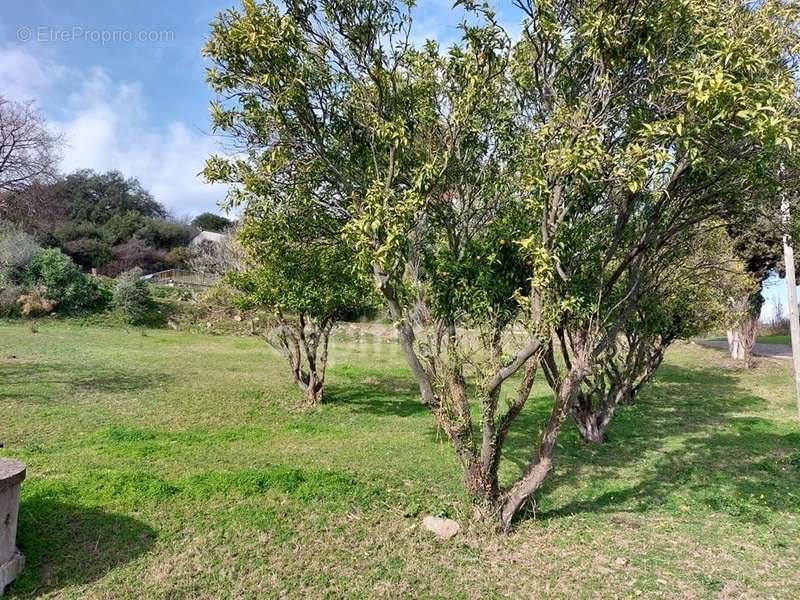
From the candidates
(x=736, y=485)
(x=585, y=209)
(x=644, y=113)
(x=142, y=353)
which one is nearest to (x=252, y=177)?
(x=585, y=209)

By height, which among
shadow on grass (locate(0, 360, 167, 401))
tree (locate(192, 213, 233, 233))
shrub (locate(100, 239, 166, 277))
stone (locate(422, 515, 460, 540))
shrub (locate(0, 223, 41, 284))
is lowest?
stone (locate(422, 515, 460, 540))

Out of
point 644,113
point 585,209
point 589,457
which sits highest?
point 644,113

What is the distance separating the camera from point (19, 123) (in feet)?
35.1

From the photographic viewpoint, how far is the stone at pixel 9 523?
338 centimetres

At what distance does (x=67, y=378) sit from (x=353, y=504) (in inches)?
338

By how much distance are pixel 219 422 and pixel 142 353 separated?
8.18m

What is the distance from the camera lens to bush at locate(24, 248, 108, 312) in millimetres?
21953

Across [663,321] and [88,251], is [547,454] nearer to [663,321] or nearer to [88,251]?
[663,321]

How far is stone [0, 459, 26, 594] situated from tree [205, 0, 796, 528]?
2758 mm

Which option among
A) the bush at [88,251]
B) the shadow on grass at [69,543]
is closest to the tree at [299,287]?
the shadow on grass at [69,543]

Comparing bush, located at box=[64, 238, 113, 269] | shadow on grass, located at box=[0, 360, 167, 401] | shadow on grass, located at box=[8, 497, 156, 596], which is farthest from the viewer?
bush, located at box=[64, 238, 113, 269]

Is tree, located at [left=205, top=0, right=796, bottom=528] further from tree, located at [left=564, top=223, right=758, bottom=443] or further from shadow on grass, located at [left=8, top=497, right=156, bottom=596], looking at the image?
tree, located at [left=564, top=223, right=758, bottom=443]

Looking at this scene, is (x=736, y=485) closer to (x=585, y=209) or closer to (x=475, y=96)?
(x=585, y=209)

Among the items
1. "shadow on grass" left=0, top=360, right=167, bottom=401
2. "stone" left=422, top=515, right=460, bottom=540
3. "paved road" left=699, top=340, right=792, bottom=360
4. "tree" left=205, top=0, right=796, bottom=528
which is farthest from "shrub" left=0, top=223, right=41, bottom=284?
"paved road" left=699, top=340, right=792, bottom=360
